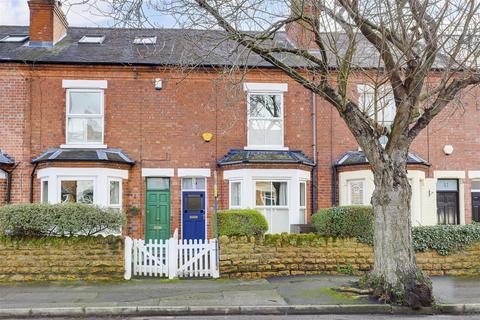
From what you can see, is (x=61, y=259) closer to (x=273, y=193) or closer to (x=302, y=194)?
(x=273, y=193)

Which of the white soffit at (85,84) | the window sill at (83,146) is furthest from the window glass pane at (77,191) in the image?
the white soffit at (85,84)

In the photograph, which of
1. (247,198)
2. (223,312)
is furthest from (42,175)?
(223,312)

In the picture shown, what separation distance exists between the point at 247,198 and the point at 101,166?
173 inches

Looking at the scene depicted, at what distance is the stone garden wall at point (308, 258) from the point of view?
40.4 ft

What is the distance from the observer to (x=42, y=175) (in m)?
15.4

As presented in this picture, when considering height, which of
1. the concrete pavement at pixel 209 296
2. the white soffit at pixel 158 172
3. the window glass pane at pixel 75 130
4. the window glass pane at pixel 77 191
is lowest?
the concrete pavement at pixel 209 296

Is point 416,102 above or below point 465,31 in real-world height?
below

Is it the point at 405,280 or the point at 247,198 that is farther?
the point at 247,198

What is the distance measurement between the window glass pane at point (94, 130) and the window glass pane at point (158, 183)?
6.60ft

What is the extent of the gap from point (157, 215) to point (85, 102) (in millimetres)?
4180

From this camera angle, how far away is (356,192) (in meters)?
16.5

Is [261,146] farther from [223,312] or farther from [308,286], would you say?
[223,312]

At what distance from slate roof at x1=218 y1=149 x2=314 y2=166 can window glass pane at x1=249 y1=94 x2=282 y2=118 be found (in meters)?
1.24

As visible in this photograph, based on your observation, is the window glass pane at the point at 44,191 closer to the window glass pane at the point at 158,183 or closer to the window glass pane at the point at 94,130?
the window glass pane at the point at 94,130
